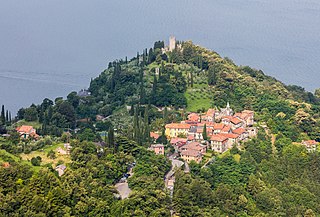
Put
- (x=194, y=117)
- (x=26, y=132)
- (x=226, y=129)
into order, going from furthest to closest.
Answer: (x=194, y=117) < (x=226, y=129) < (x=26, y=132)

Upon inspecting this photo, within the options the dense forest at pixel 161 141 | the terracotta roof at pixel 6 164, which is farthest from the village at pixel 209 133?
the terracotta roof at pixel 6 164

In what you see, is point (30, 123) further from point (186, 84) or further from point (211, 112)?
point (186, 84)

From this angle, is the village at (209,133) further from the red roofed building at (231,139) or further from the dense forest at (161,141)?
the dense forest at (161,141)

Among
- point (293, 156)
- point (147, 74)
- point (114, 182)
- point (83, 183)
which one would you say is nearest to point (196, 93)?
point (147, 74)

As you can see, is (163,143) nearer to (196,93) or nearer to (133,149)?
(133,149)

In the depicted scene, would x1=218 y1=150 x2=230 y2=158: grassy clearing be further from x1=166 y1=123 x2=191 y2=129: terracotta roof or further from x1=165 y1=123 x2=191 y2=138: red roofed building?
x1=166 y1=123 x2=191 y2=129: terracotta roof

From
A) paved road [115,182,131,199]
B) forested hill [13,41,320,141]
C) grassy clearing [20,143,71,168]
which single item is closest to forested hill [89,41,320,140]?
forested hill [13,41,320,141]

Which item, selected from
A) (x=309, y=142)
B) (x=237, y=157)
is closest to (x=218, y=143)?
(x=237, y=157)
